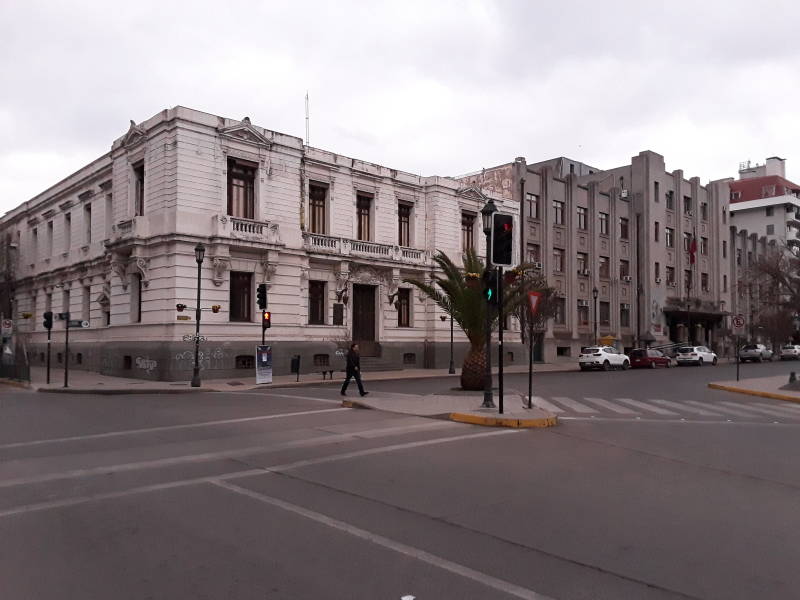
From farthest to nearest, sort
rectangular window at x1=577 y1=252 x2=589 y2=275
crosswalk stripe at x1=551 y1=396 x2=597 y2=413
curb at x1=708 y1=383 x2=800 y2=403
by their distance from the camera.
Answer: rectangular window at x1=577 y1=252 x2=589 y2=275 < curb at x1=708 y1=383 x2=800 y2=403 < crosswalk stripe at x1=551 y1=396 x2=597 y2=413

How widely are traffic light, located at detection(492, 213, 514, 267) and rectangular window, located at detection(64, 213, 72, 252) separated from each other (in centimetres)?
3178

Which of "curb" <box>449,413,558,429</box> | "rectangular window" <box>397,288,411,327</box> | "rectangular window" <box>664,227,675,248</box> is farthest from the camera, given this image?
"rectangular window" <box>664,227,675,248</box>

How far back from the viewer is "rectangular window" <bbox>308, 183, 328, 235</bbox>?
3347 centimetres

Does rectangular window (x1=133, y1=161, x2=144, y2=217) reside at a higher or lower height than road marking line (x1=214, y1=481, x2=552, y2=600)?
higher

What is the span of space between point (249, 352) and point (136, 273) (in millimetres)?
6268

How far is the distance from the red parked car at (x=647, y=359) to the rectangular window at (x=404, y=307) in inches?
670

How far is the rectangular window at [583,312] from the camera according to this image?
5081 centimetres

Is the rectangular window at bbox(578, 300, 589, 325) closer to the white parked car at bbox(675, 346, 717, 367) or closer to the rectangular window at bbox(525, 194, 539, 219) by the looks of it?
the white parked car at bbox(675, 346, 717, 367)

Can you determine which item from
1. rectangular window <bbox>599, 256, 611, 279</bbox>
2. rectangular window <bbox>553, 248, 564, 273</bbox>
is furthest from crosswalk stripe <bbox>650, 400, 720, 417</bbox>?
rectangular window <bbox>599, 256, 611, 279</bbox>

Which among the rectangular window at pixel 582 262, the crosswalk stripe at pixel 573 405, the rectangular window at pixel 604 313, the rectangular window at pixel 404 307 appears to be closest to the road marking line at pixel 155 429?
the crosswalk stripe at pixel 573 405

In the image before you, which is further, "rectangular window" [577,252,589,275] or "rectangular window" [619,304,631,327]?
"rectangular window" [619,304,631,327]

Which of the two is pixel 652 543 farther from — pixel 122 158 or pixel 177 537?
pixel 122 158

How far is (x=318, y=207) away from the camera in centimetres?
3384

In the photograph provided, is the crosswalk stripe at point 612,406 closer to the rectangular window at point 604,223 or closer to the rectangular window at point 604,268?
the rectangular window at point 604,268
